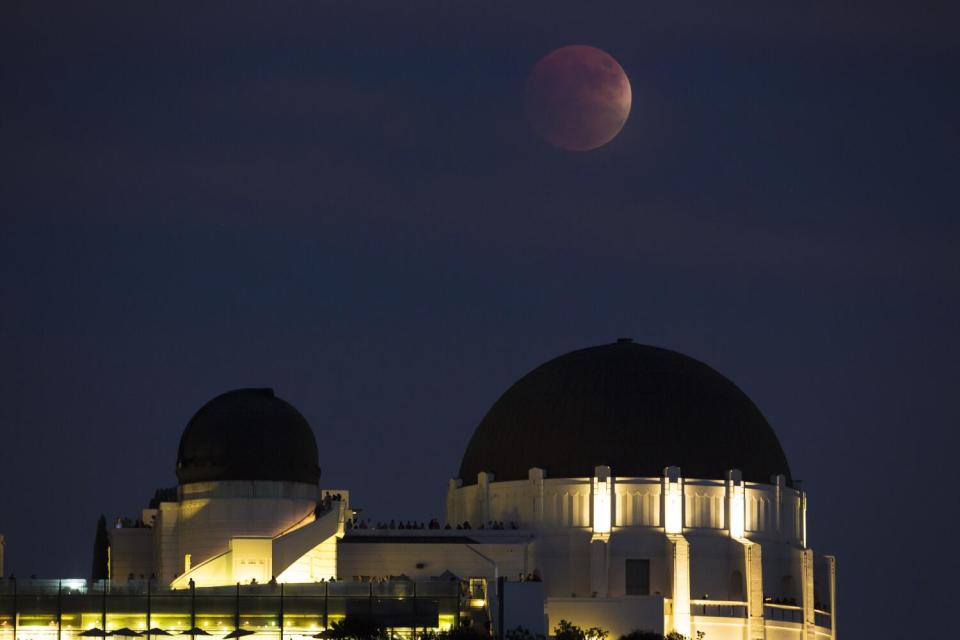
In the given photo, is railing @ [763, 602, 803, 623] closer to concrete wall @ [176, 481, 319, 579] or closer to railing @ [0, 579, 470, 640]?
railing @ [0, 579, 470, 640]

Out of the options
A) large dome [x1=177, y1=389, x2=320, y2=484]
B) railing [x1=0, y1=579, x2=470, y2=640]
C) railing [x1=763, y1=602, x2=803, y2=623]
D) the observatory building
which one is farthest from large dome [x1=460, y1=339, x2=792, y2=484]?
railing [x1=0, y1=579, x2=470, y2=640]

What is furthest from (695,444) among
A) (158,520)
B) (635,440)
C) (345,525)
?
(158,520)

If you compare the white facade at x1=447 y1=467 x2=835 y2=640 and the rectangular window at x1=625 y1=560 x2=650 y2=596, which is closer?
the white facade at x1=447 y1=467 x2=835 y2=640

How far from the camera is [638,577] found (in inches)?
6344

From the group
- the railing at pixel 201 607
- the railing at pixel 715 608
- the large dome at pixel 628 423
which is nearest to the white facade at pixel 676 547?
the railing at pixel 715 608

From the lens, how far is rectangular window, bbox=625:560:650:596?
161 metres

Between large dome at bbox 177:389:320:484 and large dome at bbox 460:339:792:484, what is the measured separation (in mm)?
13456

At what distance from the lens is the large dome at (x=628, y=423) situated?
537ft

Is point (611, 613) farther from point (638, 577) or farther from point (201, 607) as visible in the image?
point (201, 607)

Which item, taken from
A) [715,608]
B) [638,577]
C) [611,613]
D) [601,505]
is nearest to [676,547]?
[638,577]

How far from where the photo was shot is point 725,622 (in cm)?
15875

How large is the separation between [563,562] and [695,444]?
1004cm

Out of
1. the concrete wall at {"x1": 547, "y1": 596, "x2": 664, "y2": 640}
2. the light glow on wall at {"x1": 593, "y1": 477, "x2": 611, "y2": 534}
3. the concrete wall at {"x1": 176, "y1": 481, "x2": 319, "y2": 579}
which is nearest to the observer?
the concrete wall at {"x1": 547, "y1": 596, "x2": 664, "y2": 640}

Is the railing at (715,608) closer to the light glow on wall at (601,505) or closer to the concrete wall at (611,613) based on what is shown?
the light glow on wall at (601,505)
